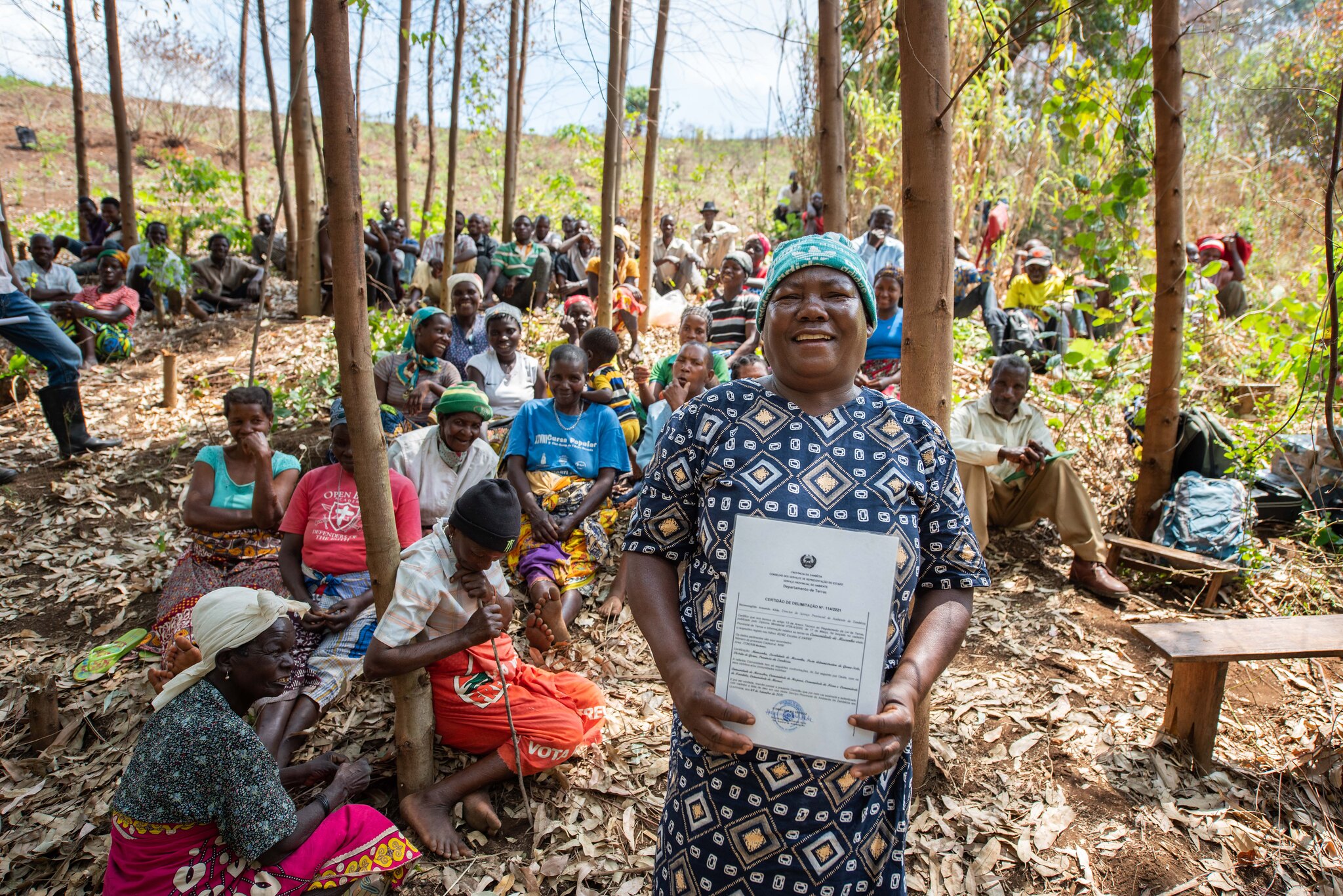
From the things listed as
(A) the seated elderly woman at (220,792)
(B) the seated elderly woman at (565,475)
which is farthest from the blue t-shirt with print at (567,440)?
(A) the seated elderly woman at (220,792)

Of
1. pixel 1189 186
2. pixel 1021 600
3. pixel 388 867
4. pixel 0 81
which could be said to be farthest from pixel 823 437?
pixel 0 81

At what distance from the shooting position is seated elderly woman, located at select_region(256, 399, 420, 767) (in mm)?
3465

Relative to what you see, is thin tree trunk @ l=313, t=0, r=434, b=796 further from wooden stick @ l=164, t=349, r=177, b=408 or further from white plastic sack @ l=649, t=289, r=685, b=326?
white plastic sack @ l=649, t=289, r=685, b=326

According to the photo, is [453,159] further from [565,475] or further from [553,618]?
[553,618]

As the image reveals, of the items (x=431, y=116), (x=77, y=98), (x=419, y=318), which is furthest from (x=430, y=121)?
(x=419, y=318)

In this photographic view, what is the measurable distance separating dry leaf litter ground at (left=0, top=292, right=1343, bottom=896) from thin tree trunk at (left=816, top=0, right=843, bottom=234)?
2.41 m

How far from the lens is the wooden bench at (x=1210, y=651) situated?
315 cm

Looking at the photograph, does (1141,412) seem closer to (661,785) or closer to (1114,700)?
(1114,700)

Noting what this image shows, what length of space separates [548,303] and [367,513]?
29.5 feet

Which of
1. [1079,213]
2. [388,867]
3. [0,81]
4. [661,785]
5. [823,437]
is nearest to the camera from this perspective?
[823,437]

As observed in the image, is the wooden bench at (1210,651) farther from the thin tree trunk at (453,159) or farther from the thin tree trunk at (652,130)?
the thin tree trunk at (453,159)

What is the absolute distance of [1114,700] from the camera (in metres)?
3.77

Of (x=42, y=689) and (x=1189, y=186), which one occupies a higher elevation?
(x=1189, y=186)

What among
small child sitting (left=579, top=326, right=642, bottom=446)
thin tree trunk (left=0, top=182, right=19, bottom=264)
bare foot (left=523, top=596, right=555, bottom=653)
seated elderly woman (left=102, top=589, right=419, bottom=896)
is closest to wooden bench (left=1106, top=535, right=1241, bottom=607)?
small child sitting (left=579, top=326, right=642, bottom=446)
